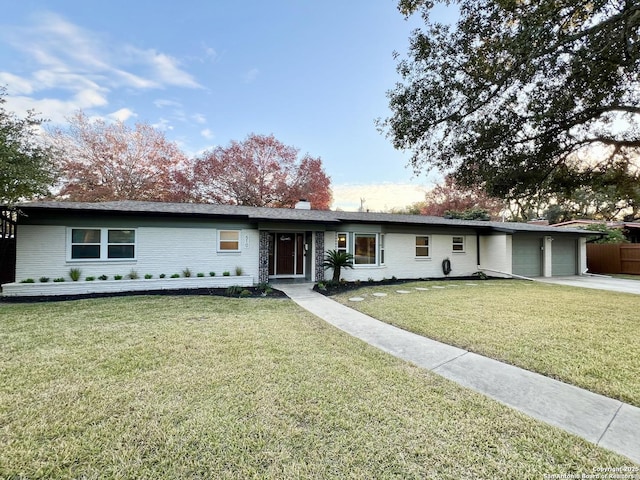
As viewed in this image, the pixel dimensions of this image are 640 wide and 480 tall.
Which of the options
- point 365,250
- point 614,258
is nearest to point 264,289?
point 365,250

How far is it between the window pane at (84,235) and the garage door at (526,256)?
18274 millimetres

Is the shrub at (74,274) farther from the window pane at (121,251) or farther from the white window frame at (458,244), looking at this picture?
the white window frame at (458,244)

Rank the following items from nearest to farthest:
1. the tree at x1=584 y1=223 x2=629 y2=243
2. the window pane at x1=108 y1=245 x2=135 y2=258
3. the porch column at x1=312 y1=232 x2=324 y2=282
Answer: the window pane at x1=108 y1=245 x2=135 y2=258 < the porch column at x1=312 y1=232 x2=324 y2=282 < the tree at x1=584 y1=223 x2=629 y2=243

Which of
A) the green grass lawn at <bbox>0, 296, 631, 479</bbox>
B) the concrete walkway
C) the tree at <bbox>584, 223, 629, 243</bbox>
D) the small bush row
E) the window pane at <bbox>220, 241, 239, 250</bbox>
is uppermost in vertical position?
the tree at <bbox>584, 223, 629, 243</bbox>

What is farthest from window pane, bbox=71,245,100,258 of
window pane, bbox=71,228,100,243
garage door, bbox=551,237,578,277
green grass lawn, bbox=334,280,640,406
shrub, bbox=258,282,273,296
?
garage door, bbox=551,237,578,277

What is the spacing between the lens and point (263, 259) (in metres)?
Result: 11.4

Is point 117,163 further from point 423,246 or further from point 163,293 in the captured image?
point 423,246

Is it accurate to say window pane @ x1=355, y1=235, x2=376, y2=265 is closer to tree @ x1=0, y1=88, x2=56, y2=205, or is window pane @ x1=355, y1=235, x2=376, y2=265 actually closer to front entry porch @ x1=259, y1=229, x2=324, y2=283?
front entry porch @ x1=259, y1=229, x2=324, y2=283

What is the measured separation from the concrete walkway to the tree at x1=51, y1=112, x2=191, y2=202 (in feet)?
68.3

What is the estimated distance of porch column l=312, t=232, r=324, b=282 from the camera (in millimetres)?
12148

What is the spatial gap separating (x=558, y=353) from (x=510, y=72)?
5.37m

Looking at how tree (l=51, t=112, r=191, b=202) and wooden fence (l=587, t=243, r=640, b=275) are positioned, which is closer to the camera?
wooden fence (l=587, t=243, r=640, b=275)

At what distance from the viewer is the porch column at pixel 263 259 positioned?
11344mm

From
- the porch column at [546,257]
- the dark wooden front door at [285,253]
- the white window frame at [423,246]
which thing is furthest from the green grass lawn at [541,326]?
the porch column at [546,257]
